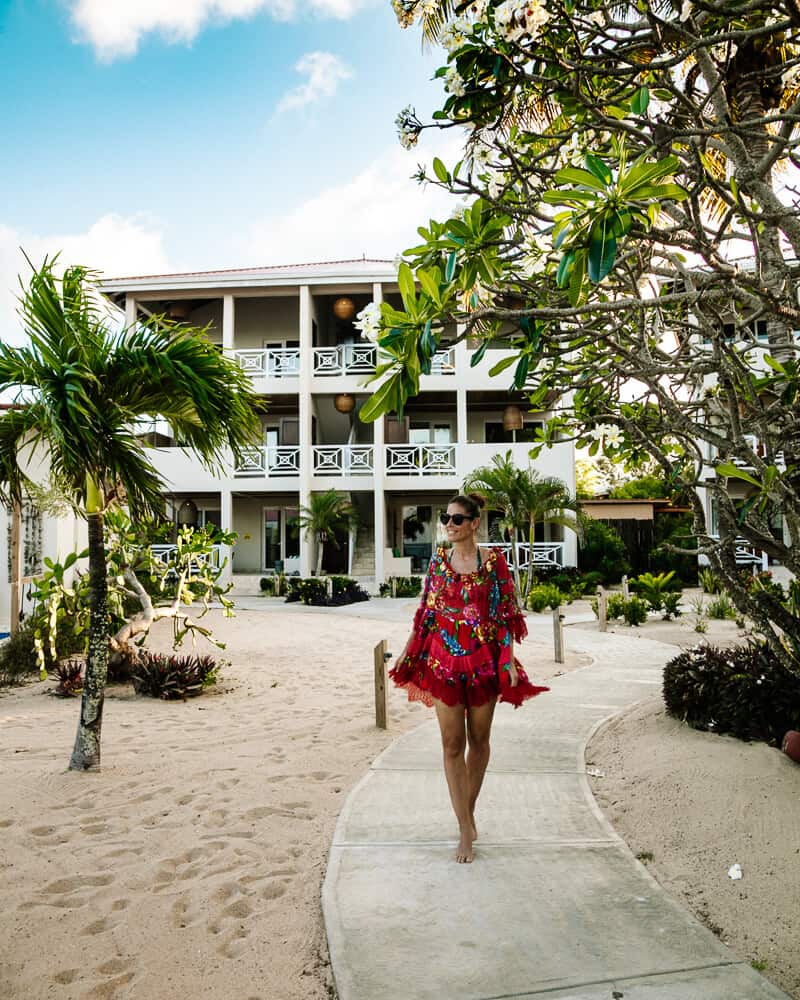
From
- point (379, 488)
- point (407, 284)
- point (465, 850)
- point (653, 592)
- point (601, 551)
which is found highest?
point (379, 488)

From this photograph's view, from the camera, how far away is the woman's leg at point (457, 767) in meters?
3.54

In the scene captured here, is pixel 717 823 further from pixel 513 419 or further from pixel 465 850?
pixel 513 419

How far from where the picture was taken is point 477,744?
363 cm

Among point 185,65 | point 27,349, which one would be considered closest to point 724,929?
point 27,349

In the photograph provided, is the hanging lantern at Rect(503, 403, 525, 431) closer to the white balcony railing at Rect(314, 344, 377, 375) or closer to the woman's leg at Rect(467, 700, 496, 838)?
the white balcony railing at Rect(314, 344, 377, 375)

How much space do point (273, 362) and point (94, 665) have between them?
1878cm

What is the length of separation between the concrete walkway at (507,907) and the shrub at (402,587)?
1505cm

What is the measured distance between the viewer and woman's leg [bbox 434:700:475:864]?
354 cm

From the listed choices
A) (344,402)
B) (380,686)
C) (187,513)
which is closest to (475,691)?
(380,686)

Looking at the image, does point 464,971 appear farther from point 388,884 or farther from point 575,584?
point 575,584

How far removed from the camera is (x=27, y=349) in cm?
449

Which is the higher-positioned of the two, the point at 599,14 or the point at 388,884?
the point at 599,14

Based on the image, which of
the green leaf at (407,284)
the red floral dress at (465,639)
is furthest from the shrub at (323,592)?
the green leaf at (407,284)

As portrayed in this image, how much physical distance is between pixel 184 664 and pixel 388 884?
5.57 m
